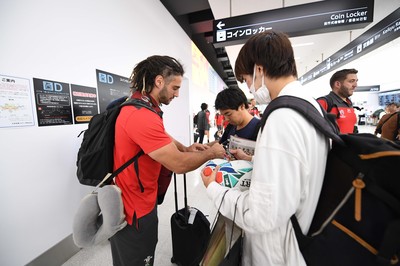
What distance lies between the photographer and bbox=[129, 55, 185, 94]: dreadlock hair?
3.80 ft

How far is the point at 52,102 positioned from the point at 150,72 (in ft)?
3.70

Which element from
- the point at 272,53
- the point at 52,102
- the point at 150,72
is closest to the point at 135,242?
the point at 150,72

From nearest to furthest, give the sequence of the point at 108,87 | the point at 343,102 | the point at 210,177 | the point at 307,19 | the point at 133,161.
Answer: the point at 210,177
the point at 133,161
the point at 108,87
the point at 343,102
the point at 307,19

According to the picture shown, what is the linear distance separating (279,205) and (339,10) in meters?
3.30

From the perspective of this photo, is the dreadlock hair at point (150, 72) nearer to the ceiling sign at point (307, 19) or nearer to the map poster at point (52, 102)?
the map poster at point (52, 102)

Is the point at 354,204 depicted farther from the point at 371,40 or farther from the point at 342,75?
the point at 371,40

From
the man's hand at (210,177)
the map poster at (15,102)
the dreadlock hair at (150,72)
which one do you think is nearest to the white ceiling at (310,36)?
the dreadlock hair at (150,72)

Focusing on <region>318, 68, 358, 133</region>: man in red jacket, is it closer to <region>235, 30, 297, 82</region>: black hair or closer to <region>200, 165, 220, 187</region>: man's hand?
<region>235, 30, 297, 82</region>: black hair

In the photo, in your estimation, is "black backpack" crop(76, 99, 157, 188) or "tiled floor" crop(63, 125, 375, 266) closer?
"black backpack" crop(76, 99, 157, 188)

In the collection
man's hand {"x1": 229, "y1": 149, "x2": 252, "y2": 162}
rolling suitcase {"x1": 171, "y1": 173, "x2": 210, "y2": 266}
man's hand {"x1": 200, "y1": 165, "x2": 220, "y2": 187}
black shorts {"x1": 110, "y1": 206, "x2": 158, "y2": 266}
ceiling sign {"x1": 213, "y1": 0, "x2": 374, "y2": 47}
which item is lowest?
rolling suitcase {"x1": 171, "y1": 173, "x2": 210, "y2": 266}

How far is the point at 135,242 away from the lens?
102cm

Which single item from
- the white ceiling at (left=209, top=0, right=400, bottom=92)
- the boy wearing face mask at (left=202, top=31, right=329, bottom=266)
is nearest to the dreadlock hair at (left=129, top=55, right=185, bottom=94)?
the boy wearing face mask at (left=202, top=31, right=329, bottom=266)

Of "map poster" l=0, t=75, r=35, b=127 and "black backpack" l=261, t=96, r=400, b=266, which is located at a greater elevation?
"map poster" l=0, t=75, r=35, b=127

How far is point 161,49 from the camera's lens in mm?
3629
